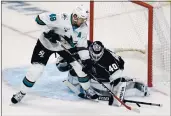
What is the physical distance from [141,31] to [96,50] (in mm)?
595

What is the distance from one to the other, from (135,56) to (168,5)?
1.54m

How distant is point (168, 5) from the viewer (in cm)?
561

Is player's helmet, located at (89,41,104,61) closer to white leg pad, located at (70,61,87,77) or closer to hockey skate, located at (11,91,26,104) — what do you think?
white leg pad, located at (70,61,87,77)

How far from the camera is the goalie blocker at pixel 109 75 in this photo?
3.50 meters

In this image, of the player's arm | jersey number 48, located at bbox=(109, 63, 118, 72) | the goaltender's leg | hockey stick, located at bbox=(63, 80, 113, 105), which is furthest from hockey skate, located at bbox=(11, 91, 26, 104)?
jersey number 48, located at bbox=(109, 63, 118, 72)

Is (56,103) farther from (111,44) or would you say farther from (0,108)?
(111,44)

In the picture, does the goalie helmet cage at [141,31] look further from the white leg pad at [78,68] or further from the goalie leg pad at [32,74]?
the goalie leg pad at [32,74]

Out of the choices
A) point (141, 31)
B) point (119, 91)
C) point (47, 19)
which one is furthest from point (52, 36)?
point (141, 31)

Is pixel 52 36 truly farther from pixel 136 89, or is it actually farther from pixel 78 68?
pixel 136 89

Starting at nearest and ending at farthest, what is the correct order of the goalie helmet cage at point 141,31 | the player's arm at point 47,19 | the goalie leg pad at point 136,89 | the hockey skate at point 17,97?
the player's arm at point 47,19, the hockey skate at point 17,97, the goalie leg pad at point 136,89, the goalie helmet cage at point 141,31

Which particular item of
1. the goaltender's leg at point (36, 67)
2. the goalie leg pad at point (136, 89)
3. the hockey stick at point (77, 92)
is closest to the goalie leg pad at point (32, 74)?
the goaltender's leg at point (36, 67)

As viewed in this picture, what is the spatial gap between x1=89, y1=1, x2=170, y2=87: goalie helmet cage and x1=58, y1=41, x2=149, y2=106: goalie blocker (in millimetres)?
222

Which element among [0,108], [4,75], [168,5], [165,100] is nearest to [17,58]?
[4,75]

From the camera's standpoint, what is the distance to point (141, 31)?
3.95 metres
